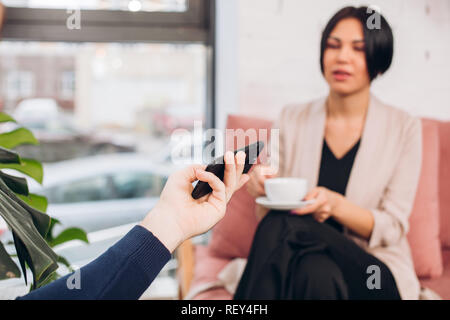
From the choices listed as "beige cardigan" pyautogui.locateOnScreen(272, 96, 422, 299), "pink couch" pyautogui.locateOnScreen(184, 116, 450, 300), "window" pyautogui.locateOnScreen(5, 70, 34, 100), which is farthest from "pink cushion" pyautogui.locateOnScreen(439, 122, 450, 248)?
"window" pyautogui.locateOnScreen(5, 70, 34, 100)

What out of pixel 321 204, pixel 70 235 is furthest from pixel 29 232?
pixel 321 204

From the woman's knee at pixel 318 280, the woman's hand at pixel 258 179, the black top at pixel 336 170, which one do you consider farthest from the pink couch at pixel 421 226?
the woman's knee at pixel 318 280

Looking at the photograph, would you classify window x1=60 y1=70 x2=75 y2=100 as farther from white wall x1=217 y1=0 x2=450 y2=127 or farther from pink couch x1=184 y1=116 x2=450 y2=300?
pink couch x1=184 y1=116 x2=450 y2=300

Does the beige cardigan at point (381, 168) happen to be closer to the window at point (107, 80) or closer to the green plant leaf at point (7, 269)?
the window at point (107, 80)

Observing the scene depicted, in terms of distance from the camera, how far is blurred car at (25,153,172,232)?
6.59ft

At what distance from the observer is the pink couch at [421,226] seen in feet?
4.42

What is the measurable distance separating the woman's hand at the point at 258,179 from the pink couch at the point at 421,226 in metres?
0.11

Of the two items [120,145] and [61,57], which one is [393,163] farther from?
[61,57]

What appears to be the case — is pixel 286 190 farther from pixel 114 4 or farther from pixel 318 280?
pixel 114 4

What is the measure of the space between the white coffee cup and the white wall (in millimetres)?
769

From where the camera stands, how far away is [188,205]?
60cm

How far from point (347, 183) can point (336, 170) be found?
52 millimetres

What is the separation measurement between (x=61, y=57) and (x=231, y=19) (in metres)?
0.75
